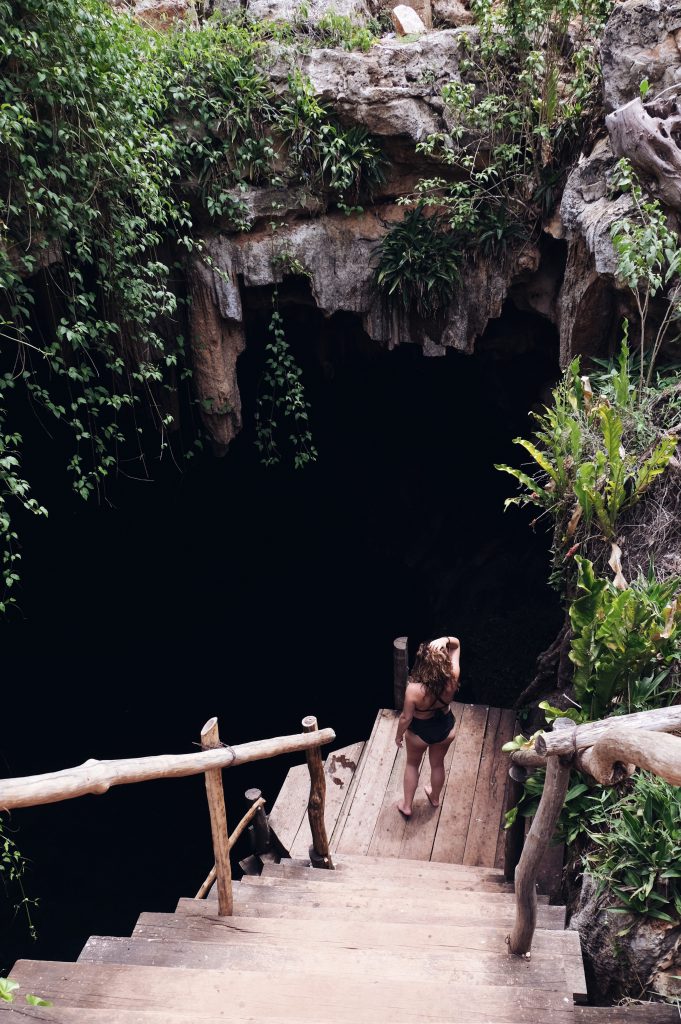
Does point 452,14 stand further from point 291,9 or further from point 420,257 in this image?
point 420,257

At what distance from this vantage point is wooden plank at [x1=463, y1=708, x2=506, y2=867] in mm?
5168

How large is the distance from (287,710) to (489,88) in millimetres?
8307

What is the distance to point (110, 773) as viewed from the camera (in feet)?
8.59

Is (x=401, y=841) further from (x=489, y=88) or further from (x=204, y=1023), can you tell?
(x=489, y=88)

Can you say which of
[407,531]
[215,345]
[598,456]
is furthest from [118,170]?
[407,531]

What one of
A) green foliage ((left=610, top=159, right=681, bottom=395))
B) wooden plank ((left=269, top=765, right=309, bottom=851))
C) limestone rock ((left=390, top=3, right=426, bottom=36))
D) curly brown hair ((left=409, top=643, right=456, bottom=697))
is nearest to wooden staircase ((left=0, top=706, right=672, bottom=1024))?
wooden plank ((left=269, top=765, right=309, bottom=851))

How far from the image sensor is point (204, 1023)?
2203mm

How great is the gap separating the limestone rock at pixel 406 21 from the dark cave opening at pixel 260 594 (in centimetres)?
284

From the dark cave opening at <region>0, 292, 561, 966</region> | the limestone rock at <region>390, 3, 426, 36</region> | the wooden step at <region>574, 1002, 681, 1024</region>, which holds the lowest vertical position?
the dark cave opening at <region>0, 292, 561, 966</region>

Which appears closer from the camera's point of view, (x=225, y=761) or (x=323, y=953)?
(x=323, y=953)

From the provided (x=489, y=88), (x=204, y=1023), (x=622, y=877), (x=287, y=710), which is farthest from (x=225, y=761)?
(x=287, y=710)

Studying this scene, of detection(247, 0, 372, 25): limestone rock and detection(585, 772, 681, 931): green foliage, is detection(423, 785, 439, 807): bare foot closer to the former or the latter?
detection(585, 772, 681, 931): green foliage

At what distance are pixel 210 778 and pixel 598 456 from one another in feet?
10.5

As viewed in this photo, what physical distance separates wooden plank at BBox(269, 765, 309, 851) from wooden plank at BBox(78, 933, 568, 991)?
2450mm
